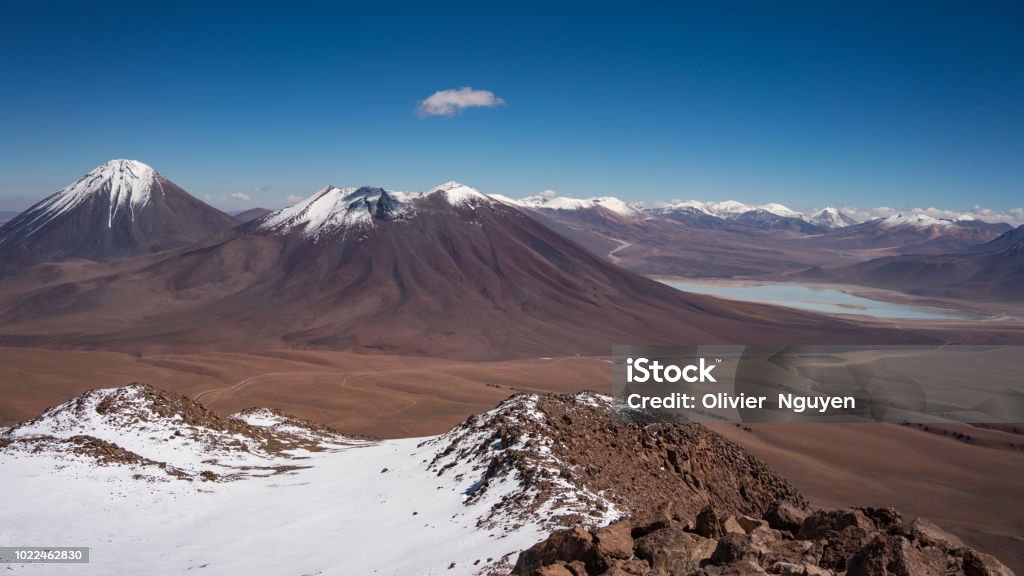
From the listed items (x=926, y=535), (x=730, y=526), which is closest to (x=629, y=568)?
(x=730, y=526)

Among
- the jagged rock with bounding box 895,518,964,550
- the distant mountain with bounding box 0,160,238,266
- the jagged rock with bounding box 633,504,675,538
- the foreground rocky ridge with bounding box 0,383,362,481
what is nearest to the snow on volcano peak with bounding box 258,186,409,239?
the distant mountain with bounding box 0,160,238,266

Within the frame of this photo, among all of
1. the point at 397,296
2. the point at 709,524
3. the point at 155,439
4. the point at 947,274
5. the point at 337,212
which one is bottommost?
the point at 155,439

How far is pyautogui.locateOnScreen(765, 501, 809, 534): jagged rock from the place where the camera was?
814cm

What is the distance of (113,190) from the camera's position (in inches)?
5438

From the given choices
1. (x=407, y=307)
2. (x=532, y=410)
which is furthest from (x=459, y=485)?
(x=407, y=307)

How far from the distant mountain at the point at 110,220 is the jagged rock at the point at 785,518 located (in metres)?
134

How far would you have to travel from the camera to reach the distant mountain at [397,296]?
6372 centimetres

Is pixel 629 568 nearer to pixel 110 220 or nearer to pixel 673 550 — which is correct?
pixel 673 550

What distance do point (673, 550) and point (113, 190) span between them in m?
164

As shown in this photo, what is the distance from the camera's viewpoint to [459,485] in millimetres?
12766

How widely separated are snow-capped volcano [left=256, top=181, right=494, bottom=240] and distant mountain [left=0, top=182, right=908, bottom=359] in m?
0.35

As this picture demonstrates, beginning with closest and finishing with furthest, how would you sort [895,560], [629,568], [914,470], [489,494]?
[895,560] < [629,568] < [489,494] < [914,470]

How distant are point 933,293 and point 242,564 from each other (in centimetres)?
15445

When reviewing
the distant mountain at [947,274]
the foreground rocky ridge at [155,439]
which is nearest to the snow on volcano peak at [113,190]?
the foreground rocky ridge at [155,439]
